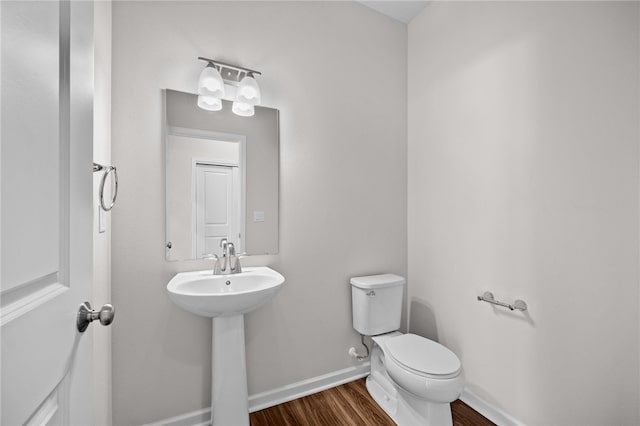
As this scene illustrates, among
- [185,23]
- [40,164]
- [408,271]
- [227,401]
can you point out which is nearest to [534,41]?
[408,271]

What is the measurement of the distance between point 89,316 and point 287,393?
1525 mm

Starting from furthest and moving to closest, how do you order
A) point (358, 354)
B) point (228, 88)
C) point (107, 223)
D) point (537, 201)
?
point (358, 354), point (228, 88), point (537, 201), point (107, 223)

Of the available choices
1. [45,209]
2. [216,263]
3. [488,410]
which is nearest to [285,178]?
[216,263]

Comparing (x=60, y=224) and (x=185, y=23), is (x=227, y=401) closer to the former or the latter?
(x=60, y=224)

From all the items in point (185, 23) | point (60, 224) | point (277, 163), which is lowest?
point (60, 224)

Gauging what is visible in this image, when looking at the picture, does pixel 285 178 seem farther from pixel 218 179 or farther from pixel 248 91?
pixel 248 91

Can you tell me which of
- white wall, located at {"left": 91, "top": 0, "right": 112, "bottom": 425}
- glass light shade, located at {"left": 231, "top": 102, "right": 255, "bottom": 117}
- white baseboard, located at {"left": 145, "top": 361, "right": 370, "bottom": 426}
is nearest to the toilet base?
white baseboard, located at {"left": 145, "top": 361, "right": 370, "bottom": 426}

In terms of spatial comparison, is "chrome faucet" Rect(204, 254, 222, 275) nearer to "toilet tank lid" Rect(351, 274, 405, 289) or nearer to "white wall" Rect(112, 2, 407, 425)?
"white wall" Rect(112, 2, 407, 425)

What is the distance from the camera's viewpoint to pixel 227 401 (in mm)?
1467

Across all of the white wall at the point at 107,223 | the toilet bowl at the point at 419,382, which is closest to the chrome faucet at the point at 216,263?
the white wall at the point at 107,223

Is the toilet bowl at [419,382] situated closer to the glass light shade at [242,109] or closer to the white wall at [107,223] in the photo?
the white wall at [107,223]

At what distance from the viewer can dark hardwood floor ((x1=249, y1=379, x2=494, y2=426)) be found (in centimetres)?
162

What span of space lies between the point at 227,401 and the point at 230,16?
6.87ft

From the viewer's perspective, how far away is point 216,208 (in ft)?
5.43
